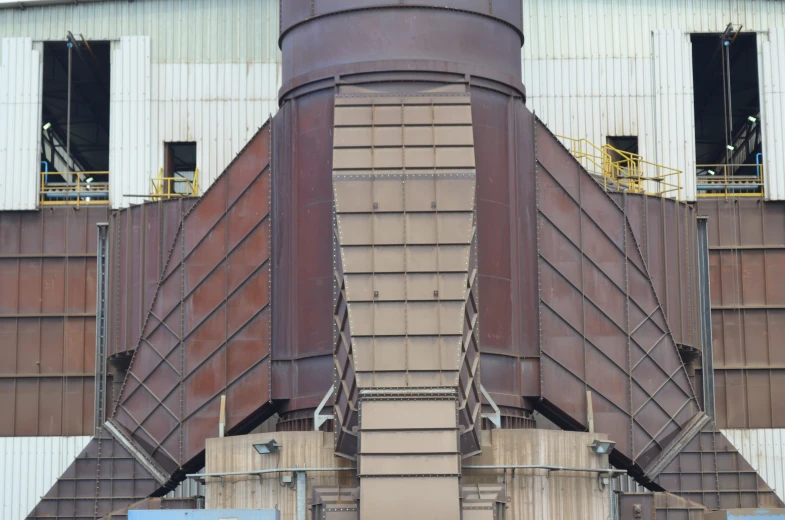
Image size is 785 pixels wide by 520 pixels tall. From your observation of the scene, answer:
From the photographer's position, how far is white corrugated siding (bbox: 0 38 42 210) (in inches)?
2518

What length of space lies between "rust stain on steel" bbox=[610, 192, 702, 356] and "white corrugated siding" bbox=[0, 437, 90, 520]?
2287 cm

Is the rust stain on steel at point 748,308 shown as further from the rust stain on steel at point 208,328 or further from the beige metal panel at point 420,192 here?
the rust stain on steel at point 208,328

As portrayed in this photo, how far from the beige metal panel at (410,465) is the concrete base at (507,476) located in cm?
221

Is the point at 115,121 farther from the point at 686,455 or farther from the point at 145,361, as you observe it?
the point at 686,455

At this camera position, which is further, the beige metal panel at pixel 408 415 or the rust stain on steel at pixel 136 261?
the rust stain on steel at pixel 136 261

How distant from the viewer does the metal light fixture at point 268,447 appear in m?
45.2

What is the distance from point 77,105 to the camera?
75125mm

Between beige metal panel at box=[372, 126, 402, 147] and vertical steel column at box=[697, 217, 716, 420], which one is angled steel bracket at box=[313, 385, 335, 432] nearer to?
beige metal panel at box=[372, 126, 402, 147]

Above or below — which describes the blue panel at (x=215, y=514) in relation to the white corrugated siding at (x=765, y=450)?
below

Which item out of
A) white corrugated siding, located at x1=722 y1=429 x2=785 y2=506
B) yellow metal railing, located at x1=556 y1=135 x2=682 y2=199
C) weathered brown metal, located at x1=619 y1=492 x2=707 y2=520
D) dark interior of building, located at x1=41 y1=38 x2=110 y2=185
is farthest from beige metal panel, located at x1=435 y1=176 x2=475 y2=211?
dark interior of building, located at x1=41 y1=38 x2=110 y2=185

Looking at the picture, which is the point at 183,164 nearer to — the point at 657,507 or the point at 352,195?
the point at 352,195

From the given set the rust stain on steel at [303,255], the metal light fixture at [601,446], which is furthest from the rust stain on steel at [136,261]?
the metal light fixture at [601,446]

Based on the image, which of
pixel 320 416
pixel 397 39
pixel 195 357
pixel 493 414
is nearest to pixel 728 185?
pixel 397 39

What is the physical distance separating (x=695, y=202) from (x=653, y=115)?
4333 mm
